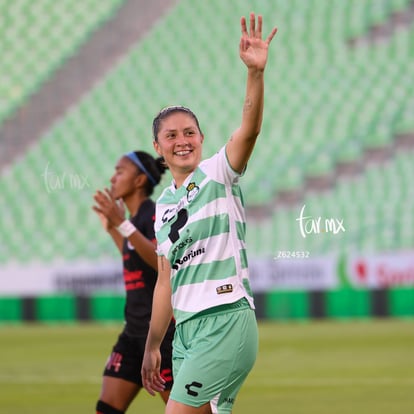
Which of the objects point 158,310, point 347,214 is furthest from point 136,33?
point 158,310

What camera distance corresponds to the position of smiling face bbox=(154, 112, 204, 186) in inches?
179

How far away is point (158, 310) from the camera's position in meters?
4.78

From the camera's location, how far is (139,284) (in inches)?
244

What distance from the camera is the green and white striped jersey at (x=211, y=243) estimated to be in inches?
172

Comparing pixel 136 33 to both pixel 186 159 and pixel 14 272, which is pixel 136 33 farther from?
pixel 186 159

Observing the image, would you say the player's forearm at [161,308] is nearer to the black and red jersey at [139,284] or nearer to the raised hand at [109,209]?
the raised hand at [109,209]

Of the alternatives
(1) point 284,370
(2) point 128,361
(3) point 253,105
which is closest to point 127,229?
(2) point 128,361

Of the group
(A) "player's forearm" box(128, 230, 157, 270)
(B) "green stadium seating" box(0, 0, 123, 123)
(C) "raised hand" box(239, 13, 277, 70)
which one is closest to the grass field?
(A) "player's forearm" box(128, 230, 157, 270)

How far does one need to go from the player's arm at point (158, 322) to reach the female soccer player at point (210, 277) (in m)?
0.20

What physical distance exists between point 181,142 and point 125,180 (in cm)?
193

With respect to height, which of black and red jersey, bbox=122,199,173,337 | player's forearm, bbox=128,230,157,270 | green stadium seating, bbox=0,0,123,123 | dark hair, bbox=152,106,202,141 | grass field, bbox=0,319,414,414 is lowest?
grass field, bbox=0,319,414,414

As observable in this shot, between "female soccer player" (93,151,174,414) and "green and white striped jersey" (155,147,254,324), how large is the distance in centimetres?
146

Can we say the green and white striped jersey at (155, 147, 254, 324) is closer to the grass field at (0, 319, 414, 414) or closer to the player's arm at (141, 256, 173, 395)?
the player's arm at (141, 256, 173, 395)

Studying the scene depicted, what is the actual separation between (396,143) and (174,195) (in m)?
15.8
